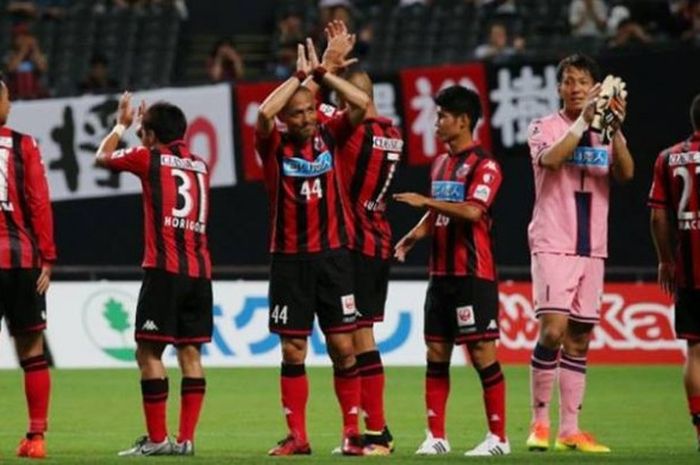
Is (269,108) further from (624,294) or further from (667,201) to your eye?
(624,294)

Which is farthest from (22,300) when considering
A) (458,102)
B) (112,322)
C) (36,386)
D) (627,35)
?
(627,35)

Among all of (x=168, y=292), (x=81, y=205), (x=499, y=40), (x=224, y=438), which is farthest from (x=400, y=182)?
(x=168, y=292)

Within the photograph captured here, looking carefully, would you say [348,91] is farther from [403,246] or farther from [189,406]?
[189,406]

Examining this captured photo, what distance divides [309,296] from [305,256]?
230 millimetres

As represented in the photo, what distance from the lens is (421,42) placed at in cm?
2322

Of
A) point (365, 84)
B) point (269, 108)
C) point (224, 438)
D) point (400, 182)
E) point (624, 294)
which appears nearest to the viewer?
point (269, 108)

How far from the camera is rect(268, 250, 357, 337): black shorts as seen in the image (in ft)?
36.3

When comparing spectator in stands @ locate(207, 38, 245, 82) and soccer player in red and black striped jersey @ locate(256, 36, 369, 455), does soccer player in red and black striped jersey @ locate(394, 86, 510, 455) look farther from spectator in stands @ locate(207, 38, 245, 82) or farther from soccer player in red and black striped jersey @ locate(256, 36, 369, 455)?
spectator in stands @ locate(207, 38, 245, 82)

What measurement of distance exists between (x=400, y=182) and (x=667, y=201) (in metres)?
9.90

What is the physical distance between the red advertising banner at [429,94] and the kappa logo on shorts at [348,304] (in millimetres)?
10107

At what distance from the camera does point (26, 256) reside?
1091cm

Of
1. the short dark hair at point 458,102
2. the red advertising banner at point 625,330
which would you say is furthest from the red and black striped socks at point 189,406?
the red advertising banner at point 625,330

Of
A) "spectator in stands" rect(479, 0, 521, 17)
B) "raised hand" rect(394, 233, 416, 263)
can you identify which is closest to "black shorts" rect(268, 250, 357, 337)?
"raised hand" rect(394, 233, 416, 263)

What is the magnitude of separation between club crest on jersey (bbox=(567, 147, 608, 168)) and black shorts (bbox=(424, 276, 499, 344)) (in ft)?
2.95
